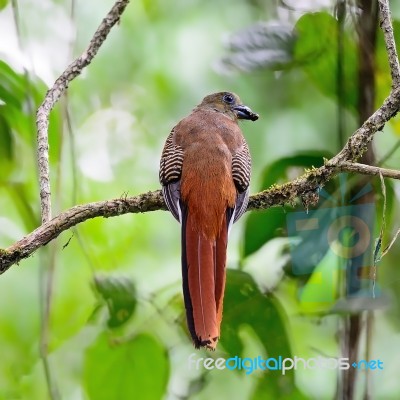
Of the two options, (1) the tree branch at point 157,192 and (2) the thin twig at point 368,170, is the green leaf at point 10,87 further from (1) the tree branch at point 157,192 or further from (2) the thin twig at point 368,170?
(2) the thin twig at point 368,170

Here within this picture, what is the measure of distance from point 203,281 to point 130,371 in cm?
60

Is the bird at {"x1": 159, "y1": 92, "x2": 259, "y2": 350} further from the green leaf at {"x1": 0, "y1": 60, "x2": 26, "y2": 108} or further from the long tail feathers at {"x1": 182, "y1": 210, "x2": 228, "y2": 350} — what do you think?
the green leaf at {"x1": 0, "y1": 60, "x2": 26, "y2": 108}

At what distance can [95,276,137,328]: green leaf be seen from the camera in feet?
7.55

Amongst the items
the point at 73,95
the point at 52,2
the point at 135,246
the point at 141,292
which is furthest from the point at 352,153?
the point at 52,2

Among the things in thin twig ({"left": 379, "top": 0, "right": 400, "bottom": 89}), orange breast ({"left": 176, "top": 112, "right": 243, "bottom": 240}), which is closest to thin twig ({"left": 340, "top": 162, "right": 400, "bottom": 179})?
thin twig ({"left": 379, "top": 0, "right": 400, "bottom": 89})

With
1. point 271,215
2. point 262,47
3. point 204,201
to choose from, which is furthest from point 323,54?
point 204,201

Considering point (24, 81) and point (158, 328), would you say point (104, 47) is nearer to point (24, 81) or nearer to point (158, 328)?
point (24, 81)

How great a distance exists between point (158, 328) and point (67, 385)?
1.77 ft

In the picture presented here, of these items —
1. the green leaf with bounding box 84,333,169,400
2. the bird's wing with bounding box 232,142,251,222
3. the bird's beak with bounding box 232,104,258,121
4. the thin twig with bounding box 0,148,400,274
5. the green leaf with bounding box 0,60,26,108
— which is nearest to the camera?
the thin twig with bounding box 0,148,400,274

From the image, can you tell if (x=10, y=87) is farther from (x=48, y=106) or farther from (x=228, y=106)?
(x=228, y=106)

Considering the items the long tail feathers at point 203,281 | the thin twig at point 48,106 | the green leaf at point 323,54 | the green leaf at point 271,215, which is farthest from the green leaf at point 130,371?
the green leaf at point 323,54

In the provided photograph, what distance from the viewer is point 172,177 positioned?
193 centimetres

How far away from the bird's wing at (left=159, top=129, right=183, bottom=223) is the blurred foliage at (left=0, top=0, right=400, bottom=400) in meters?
0.33

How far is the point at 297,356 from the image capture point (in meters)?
2.55
